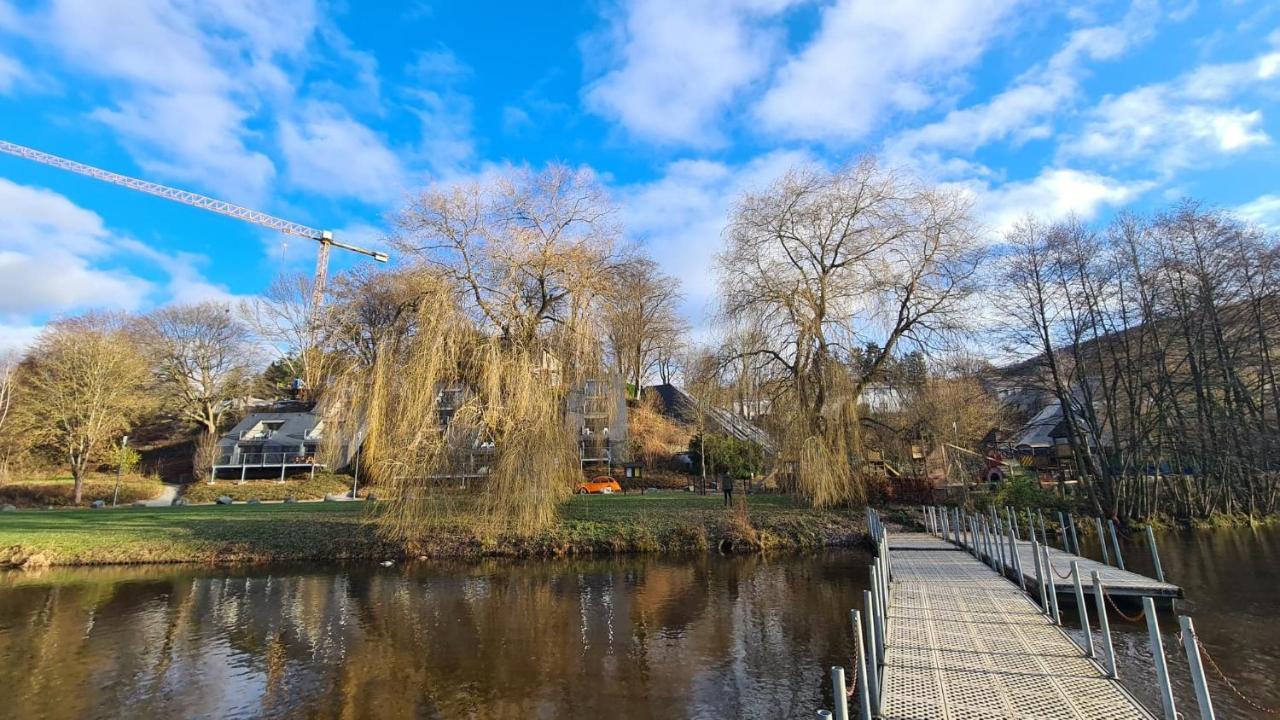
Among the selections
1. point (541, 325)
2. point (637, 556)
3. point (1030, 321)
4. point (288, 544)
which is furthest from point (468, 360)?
point (1030, 321)

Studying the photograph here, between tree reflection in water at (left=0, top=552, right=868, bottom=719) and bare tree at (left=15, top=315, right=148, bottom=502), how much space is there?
831 inches

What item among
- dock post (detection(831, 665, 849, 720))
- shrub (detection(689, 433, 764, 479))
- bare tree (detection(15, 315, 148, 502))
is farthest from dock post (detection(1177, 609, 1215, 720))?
bare tree (detection(15, 315, 148, 502))

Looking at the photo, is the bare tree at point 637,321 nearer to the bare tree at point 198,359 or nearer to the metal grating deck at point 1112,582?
the metal grating deck at point 1112,582

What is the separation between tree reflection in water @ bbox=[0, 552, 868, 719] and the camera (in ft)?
23.3

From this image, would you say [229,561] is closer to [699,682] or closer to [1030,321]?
[699,682]

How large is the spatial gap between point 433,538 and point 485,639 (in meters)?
8.68

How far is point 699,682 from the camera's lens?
747 centimetres

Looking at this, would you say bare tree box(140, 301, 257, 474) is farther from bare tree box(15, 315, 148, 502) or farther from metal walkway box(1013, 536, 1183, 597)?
metal walkway box(1013, 536, 1183, 597)

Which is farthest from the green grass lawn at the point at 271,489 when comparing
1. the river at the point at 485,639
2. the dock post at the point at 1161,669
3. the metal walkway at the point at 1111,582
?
the dock post at the point at 1161,669

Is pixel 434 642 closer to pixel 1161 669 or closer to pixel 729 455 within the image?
pixel 1161 669

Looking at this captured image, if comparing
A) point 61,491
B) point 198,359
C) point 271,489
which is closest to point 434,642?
point 271,489

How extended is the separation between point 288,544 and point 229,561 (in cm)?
148

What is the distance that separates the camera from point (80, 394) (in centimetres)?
3178

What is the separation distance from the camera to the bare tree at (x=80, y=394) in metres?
31.4
